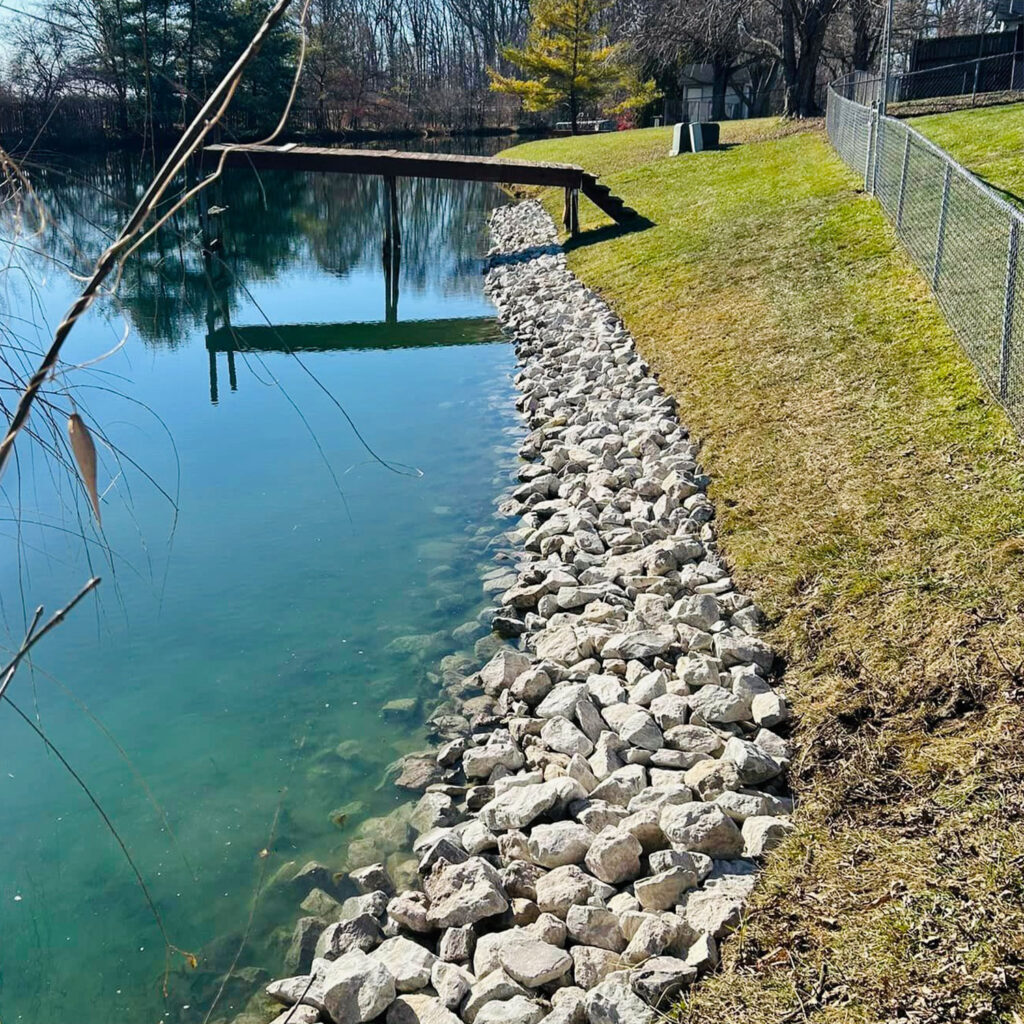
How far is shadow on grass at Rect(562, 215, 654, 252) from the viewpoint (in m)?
16.9

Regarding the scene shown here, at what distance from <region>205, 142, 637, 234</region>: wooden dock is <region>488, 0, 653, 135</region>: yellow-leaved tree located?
25836mm

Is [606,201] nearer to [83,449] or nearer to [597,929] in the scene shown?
[597,929]

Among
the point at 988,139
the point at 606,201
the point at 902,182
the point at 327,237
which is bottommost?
the point at 327,237

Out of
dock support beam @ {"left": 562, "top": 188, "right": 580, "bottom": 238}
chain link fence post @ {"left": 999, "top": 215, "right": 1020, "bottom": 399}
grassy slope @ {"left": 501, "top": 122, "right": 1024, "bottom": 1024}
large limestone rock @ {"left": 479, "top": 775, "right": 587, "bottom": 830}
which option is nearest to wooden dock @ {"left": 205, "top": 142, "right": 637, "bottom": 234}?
dock support beam @ {"left": 562, "top": 188, "right": 580, "bottom": 238}

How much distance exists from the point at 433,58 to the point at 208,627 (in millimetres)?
71392

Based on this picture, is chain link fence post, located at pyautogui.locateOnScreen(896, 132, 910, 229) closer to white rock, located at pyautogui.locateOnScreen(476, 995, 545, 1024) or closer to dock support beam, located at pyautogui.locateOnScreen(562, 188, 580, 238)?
dock support beam, located at pyautogui.locateOnScreen(562, 188, 580, 238)

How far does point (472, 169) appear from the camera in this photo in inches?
717

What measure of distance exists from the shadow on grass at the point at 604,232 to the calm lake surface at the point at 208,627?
4734mm

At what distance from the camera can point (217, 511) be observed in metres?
8.59

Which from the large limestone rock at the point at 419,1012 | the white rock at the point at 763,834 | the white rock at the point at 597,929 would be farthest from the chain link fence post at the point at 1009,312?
the large limestone rock at the point at 419,1012

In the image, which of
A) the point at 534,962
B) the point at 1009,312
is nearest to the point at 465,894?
the point at 534,962

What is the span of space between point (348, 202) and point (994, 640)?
96.2 ft

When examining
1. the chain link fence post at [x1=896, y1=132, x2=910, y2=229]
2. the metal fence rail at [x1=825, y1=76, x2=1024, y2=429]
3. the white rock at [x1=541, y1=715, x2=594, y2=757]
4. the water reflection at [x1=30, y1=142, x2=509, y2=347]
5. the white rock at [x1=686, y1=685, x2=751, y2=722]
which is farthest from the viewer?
the water reflection at [x1=30, y1=142, x2=509, y2=347]

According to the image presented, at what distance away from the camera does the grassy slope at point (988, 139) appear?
492 inches
